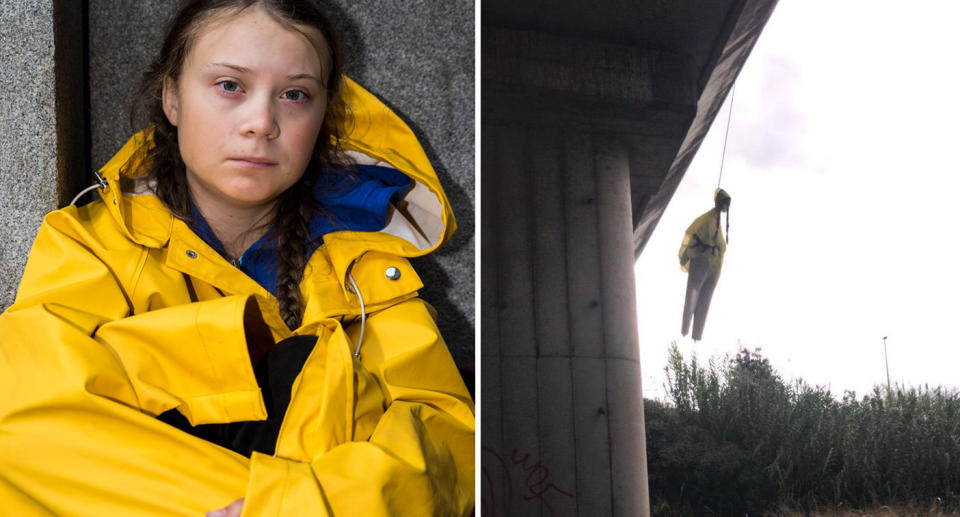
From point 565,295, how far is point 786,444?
0.15m

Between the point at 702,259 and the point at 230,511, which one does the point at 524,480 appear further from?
the point at 230,511

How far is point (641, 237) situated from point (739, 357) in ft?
0.31

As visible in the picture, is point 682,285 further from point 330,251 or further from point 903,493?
point 330,251

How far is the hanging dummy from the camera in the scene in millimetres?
465

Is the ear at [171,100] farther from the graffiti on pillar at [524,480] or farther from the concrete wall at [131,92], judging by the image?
the graffiti on pillar at [524,480]

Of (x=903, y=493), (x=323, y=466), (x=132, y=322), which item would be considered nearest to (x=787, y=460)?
(x=903, y=493)

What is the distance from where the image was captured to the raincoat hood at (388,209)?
0.94 m

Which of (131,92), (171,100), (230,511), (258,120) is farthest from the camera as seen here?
(131,92)

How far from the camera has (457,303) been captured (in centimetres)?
135

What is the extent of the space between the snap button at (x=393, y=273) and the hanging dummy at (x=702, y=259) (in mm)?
545

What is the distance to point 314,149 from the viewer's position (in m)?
1.09

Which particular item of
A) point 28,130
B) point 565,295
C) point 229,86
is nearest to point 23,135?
point 28,130

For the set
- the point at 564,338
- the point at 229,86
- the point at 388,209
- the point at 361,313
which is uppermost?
the point at 229,86

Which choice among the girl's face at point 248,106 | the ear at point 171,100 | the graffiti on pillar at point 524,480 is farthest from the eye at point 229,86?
the graffiti on pillar at point 524,480
